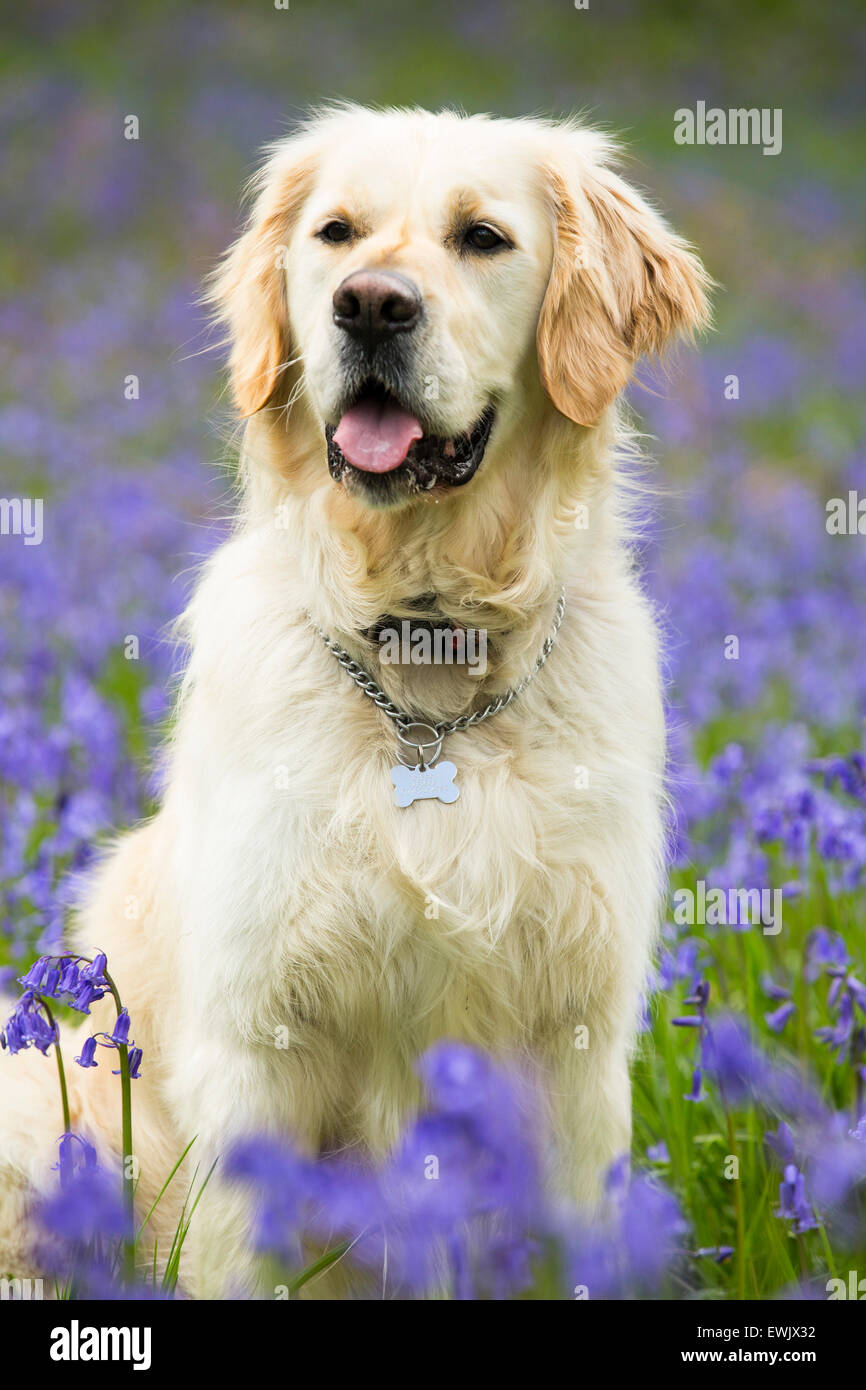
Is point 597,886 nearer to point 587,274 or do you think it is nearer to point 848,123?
point 587,274

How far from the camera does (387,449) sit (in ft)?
8.50

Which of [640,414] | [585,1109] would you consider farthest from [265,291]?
[640,414]

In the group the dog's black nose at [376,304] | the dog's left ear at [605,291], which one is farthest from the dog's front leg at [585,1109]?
the dog's black nose at [376,304]

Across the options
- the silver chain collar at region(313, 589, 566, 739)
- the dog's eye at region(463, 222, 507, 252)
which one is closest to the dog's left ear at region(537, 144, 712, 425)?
the dog's eye at region(463, 222, 507, 252)

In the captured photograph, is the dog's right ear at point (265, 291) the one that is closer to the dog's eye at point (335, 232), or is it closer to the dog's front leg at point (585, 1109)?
the dog's eye at point (335, 232)

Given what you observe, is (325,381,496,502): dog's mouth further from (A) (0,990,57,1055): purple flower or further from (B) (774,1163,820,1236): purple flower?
(B) (774,1163,820,1236): purple flower

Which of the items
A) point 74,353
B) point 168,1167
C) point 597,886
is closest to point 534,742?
point 597,886

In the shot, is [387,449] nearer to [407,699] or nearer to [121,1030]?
[407,699]

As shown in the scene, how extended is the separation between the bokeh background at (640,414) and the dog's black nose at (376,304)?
75cm

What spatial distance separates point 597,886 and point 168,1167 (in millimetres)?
1067

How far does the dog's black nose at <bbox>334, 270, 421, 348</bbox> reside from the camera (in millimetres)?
2445

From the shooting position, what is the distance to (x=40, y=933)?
11.5 ft

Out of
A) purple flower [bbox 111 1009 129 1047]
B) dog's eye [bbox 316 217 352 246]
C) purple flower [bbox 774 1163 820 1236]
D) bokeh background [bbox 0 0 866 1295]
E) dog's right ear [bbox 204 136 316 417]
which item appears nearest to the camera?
purple flower [bbox 111 1009 129 1047]

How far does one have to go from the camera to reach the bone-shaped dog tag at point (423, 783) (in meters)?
2.59
